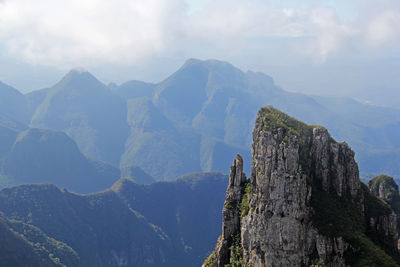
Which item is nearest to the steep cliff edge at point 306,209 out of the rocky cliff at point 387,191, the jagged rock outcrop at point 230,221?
the jagged rock outcrop at point 230,221

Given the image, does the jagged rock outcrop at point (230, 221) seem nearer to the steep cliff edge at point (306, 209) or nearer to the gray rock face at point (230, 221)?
the gray rock face at point (230, 221)

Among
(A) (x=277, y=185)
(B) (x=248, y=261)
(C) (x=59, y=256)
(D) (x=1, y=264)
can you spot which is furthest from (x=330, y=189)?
(C) (x=59, y=256)

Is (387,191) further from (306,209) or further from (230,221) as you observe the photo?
(306,209)

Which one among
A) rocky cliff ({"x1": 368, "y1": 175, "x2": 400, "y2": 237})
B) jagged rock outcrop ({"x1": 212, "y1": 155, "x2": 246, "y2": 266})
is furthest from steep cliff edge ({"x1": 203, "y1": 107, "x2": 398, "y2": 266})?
rocky cliff ({"x1": 368, "y1": 175, "x2": 400, "y2": 237})

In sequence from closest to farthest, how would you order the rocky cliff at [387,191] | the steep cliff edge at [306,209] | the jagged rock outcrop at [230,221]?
the steep cliff edge at [306,209], the jagged rock outcrop at [230,221], the rocky cliff at [387,191]

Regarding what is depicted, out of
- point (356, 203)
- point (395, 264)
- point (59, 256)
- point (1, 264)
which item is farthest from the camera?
point (59, 256)

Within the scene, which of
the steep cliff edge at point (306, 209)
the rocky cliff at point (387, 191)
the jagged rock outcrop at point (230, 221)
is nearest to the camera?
the steep cliff edge at point (306, 209)

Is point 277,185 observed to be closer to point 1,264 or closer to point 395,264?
point 395,264

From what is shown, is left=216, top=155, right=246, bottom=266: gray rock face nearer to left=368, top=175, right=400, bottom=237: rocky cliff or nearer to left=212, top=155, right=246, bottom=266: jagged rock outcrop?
left=212, top=155, right=246, bottom=266: jagged rock outcrop
